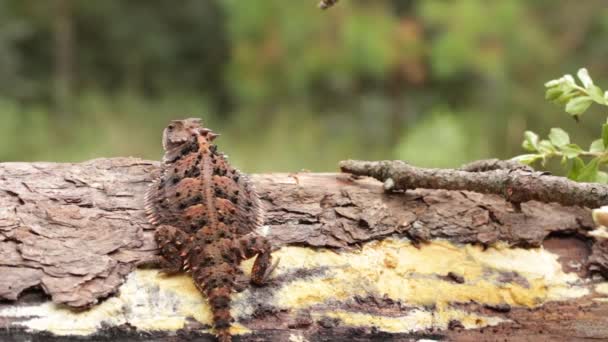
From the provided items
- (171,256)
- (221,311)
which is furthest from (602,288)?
(171,256)

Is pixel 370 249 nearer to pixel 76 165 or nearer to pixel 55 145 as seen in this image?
pixel 76 165

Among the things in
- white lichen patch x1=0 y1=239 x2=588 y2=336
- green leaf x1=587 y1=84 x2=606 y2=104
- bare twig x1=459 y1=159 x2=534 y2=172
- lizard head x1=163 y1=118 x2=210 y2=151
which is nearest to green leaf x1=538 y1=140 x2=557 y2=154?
bare twig x1=459 y1=159 x2=534 y2=172

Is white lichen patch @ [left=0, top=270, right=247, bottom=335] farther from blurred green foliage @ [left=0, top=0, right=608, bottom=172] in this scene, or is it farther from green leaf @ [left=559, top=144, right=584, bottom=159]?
blurred green foliage @ [left=0, top=0, right=608, bottom=172]

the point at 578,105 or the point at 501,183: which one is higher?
the point at 578,105

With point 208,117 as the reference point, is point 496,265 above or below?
below

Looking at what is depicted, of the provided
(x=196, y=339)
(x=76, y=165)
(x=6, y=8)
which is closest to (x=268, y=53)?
(x=6, y=8)

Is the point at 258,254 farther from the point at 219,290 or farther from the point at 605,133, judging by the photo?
the point at 605,133
